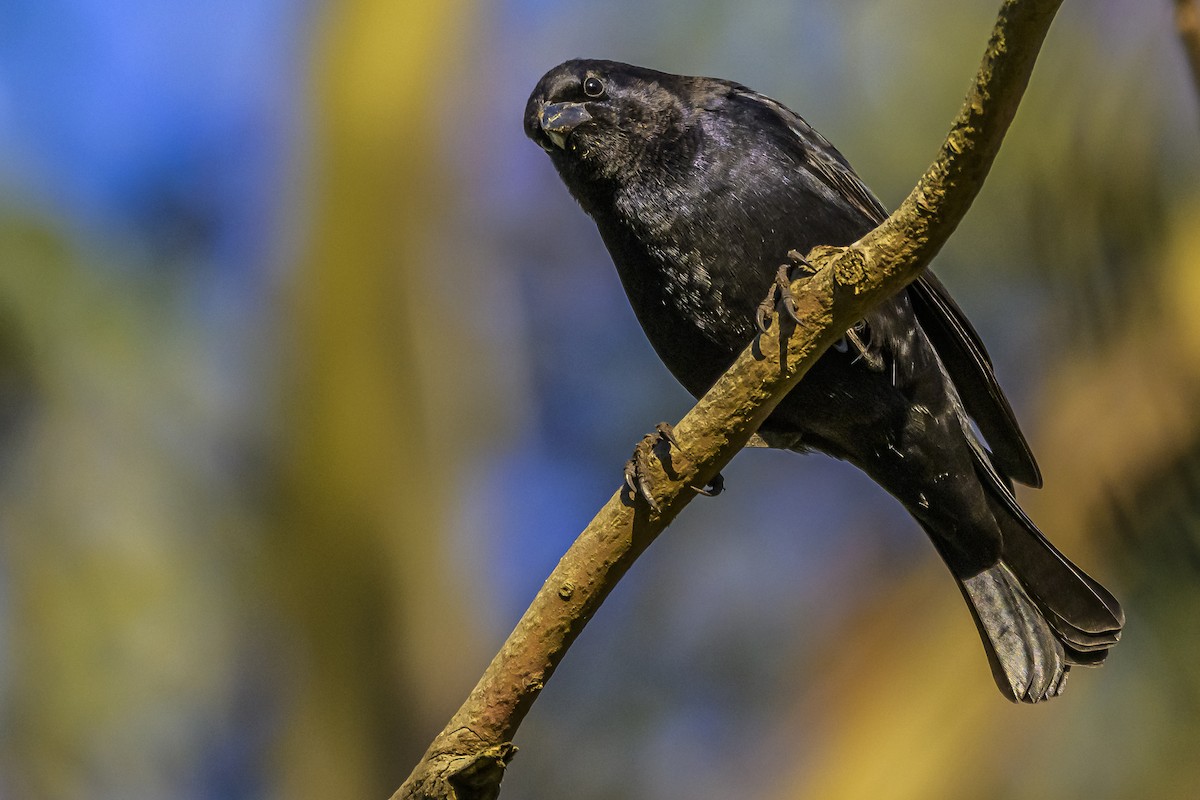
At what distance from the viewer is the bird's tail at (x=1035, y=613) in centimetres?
466

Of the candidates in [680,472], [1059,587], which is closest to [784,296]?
[680,472]

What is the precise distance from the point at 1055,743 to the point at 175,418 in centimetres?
560

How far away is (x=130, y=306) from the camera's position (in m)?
8.77

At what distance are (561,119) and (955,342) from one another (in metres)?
1.65

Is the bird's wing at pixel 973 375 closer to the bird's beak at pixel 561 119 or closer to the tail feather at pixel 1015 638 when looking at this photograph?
the tail feather at pixel 1015 638

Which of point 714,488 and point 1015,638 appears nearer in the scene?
point 714,488

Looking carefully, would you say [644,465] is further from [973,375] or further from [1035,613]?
[1035,613]

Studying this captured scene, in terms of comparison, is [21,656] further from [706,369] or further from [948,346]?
[948,346]

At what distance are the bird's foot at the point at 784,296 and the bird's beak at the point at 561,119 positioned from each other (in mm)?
1488

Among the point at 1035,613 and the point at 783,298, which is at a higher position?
the point at 783,298

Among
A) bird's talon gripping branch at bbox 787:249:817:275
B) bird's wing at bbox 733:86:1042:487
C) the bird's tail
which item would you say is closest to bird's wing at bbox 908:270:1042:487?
bird's wing at bbox 733:86:1042:487

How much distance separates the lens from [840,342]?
441 centimetres

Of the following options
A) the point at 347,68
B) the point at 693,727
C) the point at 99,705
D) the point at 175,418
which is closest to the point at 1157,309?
the point at 693,727

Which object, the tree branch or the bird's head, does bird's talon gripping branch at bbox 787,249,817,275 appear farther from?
the bird's head
